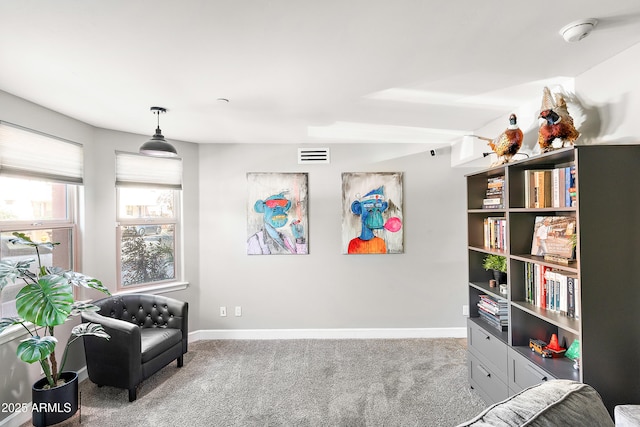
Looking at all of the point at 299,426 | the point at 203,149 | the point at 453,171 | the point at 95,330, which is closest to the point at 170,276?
the point at 95,330

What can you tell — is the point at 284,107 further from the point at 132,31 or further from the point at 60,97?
the point at 60,97

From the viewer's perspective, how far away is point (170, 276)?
3641mm

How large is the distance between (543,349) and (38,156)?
4.14 m

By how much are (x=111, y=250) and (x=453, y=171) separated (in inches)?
162

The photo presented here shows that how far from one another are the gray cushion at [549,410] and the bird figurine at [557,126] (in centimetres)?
155

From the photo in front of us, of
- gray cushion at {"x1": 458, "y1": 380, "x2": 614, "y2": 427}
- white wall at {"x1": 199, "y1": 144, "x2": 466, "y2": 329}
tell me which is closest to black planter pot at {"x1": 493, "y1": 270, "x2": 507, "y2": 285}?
white wall at {"x1": 199, "y1": 144, "x2": 466, "y2": 329}

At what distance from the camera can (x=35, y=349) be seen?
6.42ft

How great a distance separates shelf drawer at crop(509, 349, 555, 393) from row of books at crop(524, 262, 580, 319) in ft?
1.23

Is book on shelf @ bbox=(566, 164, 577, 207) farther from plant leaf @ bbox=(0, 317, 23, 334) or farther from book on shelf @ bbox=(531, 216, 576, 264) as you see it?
plant leaf @ bbox=(0, 317, 23, 334)

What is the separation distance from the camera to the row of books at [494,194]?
234 cm

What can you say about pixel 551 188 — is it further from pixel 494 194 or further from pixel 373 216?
pixel 373 216

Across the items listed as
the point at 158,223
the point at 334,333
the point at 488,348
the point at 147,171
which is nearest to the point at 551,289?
the point at 488,348

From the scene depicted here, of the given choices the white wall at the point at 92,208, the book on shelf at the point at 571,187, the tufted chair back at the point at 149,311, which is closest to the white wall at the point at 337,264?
the white wall at the point at 92,208

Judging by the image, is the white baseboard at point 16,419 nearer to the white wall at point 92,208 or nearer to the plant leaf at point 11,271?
the white wall at point 92,208
